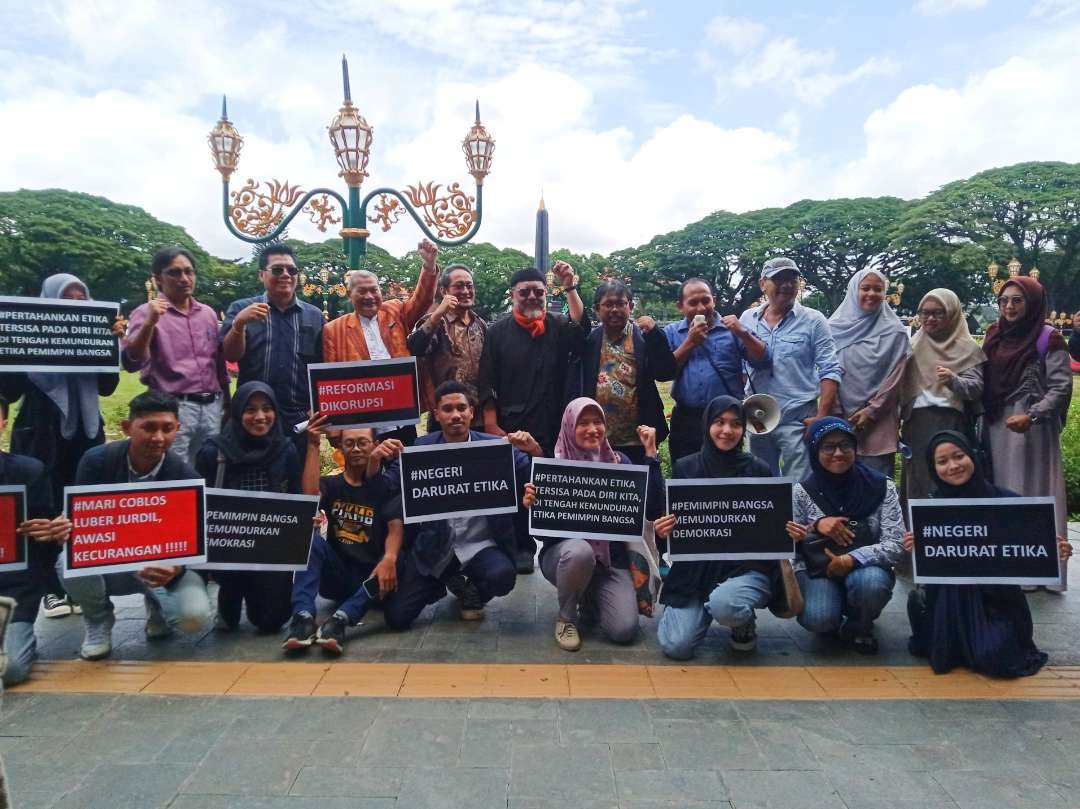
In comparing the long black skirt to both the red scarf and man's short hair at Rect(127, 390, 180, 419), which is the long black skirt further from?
man's short hair at Rect(127, 390, 180, 419)

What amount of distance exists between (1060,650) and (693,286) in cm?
295

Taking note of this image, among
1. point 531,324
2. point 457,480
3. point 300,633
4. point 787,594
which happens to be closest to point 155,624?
point 300,633

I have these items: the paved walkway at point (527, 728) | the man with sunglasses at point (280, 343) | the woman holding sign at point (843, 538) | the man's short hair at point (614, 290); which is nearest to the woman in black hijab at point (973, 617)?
the paved walkway at point (527, 728)

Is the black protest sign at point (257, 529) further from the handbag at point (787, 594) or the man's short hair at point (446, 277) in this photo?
the handbag at point (787, 594)

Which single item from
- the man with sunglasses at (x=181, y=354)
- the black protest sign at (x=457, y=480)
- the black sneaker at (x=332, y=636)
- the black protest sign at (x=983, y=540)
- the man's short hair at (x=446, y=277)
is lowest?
the black sneaker at (x=332, y=636)

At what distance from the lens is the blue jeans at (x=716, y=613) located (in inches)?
150

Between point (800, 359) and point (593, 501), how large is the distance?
188 cm

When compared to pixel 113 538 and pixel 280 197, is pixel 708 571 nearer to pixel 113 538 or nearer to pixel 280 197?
pixel 113 538

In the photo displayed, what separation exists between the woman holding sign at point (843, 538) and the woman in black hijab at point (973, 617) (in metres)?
0.22

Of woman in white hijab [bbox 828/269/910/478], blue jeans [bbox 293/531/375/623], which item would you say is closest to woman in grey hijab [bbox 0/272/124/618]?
blue jeans [bbox 293/531/375/623]

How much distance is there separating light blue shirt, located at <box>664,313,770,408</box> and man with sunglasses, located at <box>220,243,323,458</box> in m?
2.47

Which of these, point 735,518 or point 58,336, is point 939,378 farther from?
point 58,336

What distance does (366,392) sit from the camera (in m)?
4.44

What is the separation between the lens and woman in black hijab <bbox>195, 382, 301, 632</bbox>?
4.04m
